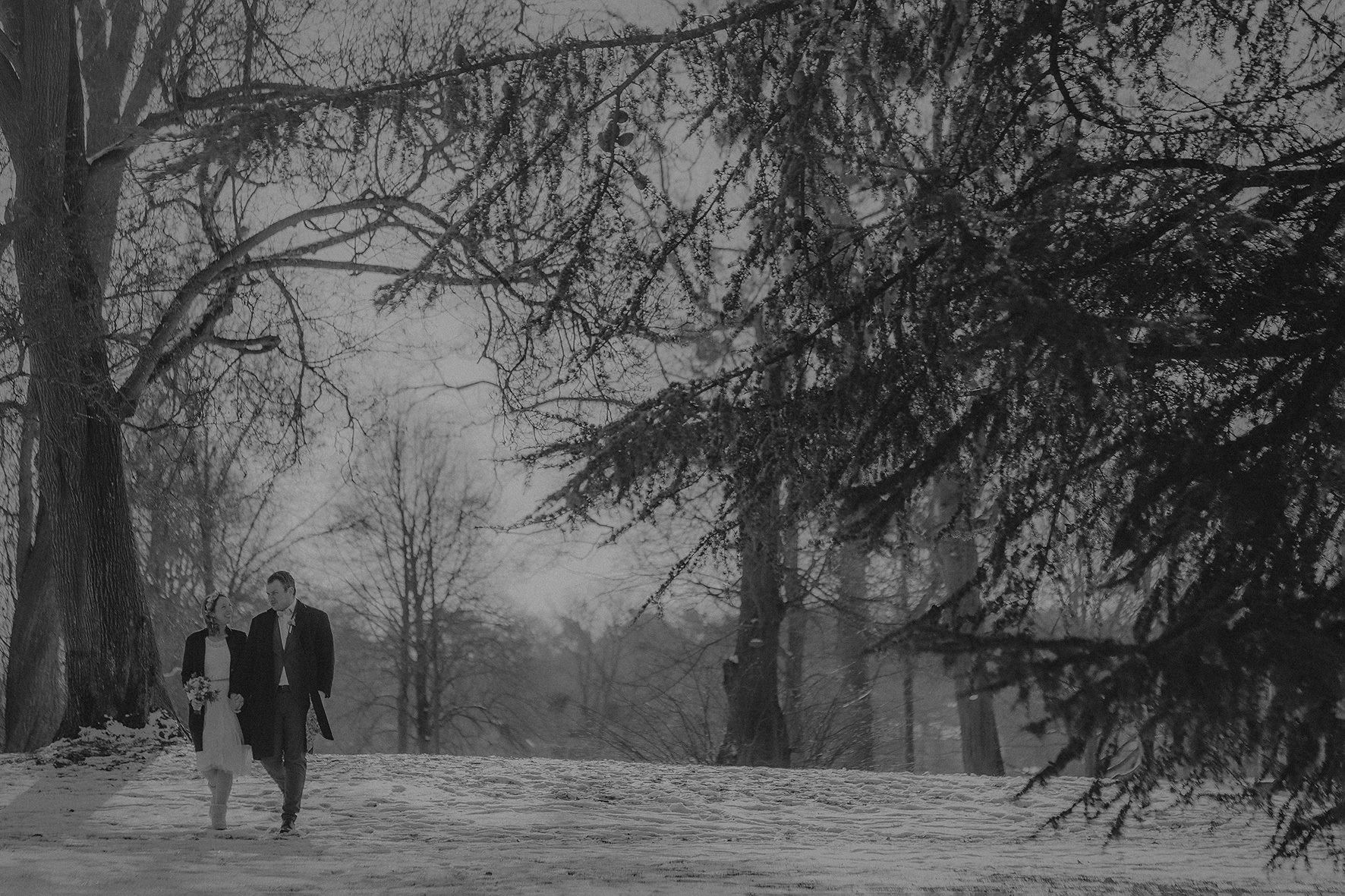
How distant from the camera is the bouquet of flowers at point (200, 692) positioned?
8141 millimetres

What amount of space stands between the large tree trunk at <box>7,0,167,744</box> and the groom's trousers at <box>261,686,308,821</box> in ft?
17.6

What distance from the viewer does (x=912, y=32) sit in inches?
239

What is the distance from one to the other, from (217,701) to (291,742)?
21.7 inches

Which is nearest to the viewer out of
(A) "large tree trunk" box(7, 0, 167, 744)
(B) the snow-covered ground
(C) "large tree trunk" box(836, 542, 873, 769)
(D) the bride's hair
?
(B) the snow-covered ground

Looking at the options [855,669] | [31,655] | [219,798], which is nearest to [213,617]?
[219,798]

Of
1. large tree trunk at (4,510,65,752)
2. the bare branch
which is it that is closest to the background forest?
the bare branch

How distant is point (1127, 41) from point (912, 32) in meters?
0.99

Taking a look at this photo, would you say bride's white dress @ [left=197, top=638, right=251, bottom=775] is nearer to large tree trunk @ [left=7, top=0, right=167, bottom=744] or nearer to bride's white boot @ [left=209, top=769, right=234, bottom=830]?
bride's white boot @ [left=209, top=769, right=234, bottom=830]


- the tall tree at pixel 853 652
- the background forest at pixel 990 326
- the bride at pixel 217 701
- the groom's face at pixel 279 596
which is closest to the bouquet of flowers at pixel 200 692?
the bride at pixel 217 701

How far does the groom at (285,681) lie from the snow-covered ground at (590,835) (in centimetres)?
46

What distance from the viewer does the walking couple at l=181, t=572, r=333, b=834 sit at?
26.4 feet

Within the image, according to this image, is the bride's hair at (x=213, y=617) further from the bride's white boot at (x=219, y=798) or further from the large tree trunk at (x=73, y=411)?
the large tree trunk at (x=73, y=411)

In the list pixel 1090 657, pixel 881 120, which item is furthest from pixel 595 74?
pixel 1090 657

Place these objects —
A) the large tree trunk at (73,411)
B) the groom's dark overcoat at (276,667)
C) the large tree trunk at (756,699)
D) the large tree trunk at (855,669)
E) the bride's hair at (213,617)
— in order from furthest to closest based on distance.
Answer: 1. the large tree trunk at (855,669)
2. the large tree trunk at (756,699)
3. the large tree trunk at (73,411)
4. the bride's hair at (213,617)
5. the groom's dark overcoat at (276,667)
